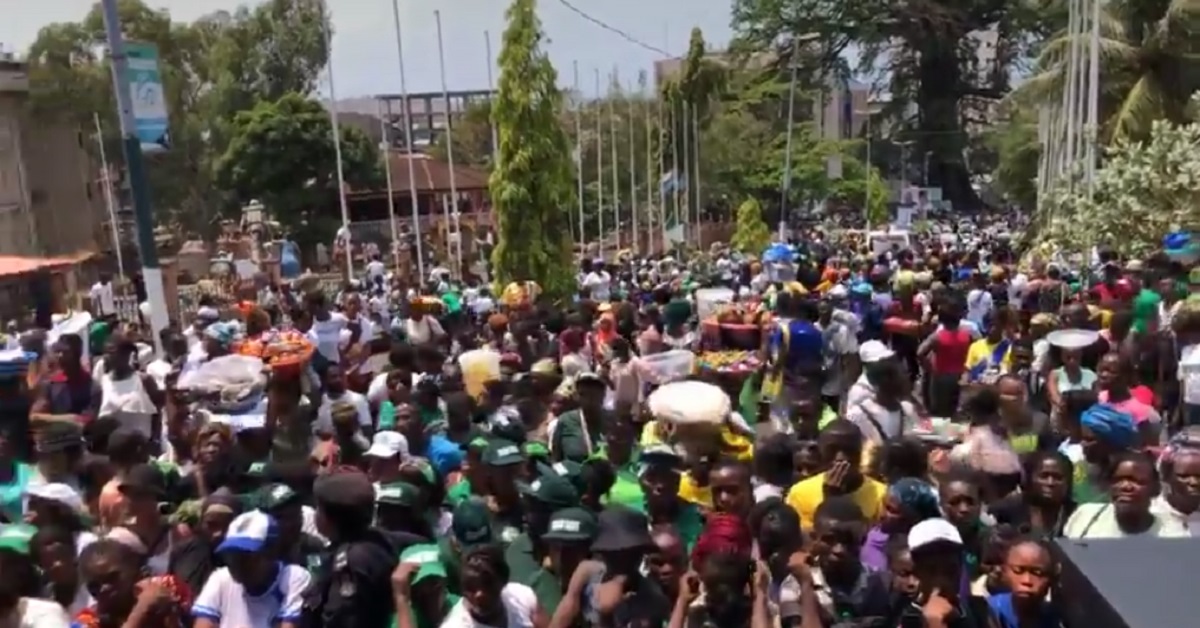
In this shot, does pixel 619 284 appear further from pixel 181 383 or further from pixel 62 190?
pixel 62 190

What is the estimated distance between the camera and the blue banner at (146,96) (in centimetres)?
1051

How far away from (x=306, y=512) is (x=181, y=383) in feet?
10.3

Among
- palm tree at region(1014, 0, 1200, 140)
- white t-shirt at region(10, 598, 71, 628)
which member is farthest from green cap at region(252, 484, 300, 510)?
palm tree at region(1014, 0, 1200, 140)

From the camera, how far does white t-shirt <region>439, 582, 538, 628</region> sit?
13.8 feet

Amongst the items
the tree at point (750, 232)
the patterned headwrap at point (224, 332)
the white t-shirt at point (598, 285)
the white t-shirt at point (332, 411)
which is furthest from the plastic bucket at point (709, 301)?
the tree at point (750, 232)

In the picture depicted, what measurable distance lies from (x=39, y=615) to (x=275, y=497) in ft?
2.75

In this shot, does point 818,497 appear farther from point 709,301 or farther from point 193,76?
point 193,76

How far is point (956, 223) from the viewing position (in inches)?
2009

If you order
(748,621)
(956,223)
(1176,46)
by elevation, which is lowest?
(956,223)

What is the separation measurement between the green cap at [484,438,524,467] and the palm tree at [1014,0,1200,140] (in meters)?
21.0

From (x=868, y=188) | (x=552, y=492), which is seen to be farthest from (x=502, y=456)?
(x=868, y=188)

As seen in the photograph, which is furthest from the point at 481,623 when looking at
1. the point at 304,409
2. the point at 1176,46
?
the point at 1176,46

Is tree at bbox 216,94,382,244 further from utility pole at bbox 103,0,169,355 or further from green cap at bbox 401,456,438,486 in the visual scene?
green cap at bbox 401,456,438,486

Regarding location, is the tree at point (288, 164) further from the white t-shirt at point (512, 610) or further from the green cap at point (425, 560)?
the white t-shirt at point (512, 610)
